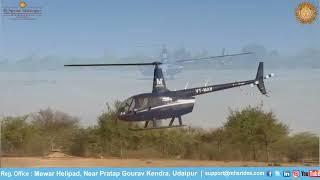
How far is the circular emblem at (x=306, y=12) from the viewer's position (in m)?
→ 6.93

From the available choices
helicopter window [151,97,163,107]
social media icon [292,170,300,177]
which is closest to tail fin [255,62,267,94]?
social media icon [292,170,300,177]

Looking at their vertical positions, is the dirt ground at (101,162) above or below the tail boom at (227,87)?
below

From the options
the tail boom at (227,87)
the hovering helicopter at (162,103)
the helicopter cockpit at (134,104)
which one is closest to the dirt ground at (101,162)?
the hovering helicopter at (162,103)

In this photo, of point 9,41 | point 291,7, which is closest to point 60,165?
point 9,41

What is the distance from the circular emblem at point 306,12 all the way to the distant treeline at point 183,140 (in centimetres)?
128

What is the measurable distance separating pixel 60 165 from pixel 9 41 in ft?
5.44

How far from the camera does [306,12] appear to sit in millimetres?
6949

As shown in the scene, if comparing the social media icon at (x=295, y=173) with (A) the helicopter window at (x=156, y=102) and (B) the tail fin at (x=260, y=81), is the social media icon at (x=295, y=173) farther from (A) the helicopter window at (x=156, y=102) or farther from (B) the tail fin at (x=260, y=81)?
(A) the helicopter window at (x=156, y=102)

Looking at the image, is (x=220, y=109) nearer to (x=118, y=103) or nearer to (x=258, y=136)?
(x=258, y=136)

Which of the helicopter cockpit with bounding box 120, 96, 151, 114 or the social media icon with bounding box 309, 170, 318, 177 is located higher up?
the helicopter cockpit with bounding box 120, 96, 151, 114

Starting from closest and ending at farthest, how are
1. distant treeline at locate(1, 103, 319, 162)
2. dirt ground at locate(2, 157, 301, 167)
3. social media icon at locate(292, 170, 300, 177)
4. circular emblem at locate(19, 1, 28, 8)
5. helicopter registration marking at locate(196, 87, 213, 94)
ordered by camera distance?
1. circular emblem at locate(19, 1, 28, 8)
2. dirt ground at locate(2, 157, 301, 167)
3. social media icon at locate(292, 170, 300, 177)
4. distant treeline at locate(1, 103, 319, 162)
5. helicopter registration marking at locate(196, 87, 213, 94)

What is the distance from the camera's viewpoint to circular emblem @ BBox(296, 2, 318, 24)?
6.93m

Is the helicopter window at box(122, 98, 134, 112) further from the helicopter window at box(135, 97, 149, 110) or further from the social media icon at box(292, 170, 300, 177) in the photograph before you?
the social media icon at box(292, 170, 300, 177)

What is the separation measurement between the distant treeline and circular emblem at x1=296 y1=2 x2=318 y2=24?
128cm
